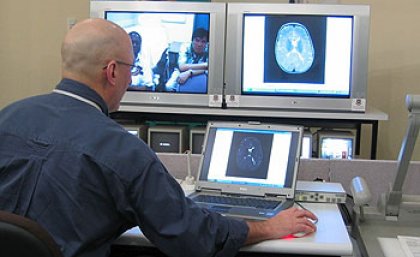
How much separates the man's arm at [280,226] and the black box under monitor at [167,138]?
154 cm

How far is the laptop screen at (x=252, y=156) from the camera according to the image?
1.84m

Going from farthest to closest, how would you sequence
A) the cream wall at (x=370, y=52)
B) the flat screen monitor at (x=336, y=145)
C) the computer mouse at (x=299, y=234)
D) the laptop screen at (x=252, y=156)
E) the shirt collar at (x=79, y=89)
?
the cream wall at (x=370, y=52)
the flat screen monitor at (x=336, y=145)
the laptop screen at (x=252, y=156)
the computer mouse at (x=299, y=234)
the shirt collar at (x=79, y=89)

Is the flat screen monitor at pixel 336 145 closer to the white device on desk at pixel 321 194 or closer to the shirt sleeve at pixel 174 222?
the white device on desk at pixel 321 194

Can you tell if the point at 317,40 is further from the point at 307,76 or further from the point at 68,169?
the point at 68,169

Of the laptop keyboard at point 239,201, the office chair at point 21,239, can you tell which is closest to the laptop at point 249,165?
the laptop keyboard at point 239,201

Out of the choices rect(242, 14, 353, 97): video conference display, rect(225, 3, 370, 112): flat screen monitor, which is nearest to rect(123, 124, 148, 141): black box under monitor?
rect(225, 3, 370, 112): flat screen monitor

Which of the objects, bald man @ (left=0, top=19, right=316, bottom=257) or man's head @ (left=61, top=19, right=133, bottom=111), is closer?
bald man @ (left=0, top=19, right=316, bottom=257)

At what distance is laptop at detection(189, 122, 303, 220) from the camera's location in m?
1.81

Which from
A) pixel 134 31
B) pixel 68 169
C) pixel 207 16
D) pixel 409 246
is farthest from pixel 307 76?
pixel 68 169

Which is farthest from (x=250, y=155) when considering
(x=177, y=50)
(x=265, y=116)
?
(x=177, y=50)

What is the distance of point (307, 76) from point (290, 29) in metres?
0.29

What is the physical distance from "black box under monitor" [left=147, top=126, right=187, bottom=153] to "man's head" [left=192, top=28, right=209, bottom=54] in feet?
1.55

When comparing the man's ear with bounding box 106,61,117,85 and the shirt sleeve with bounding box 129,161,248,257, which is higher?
the man's ear with bounding box 106,61,117,85

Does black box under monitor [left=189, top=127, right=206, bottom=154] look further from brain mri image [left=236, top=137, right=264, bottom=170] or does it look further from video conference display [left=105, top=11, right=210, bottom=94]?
brain mri image [left=236, top=137, right=264, bottom=170]
